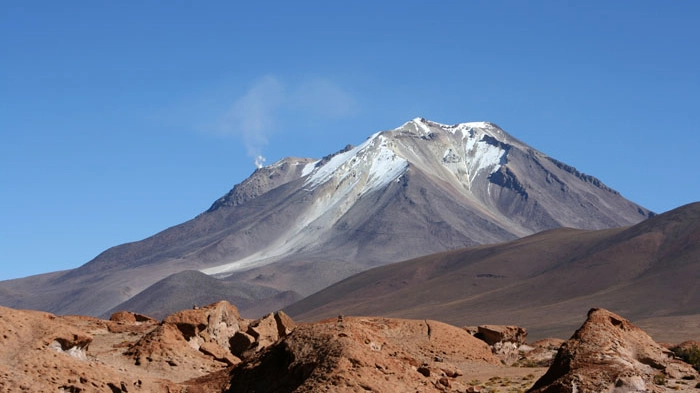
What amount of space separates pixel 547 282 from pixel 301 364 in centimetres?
13611

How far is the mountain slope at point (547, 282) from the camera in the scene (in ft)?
409

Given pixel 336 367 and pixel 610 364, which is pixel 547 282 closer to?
pixel 610 364

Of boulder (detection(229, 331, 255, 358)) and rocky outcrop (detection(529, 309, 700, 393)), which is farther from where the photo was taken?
boulder (detection(229, 331, 255, 358))

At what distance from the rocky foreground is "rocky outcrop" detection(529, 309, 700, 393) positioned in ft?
0.07

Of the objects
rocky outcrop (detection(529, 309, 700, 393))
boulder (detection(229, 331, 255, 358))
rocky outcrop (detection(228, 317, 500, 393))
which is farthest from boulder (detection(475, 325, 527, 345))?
rocky outcrop (detection(228, 317, 500, 393))

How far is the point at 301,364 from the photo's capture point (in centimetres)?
1934

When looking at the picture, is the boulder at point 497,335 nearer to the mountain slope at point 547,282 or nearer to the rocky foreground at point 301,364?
the rocky foreground at point 301,364

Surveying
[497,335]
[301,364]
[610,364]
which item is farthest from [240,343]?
[610,364]

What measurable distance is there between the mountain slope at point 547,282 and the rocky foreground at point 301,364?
248 feet

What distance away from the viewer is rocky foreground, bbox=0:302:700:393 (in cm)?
1839

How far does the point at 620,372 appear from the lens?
17.2 meters

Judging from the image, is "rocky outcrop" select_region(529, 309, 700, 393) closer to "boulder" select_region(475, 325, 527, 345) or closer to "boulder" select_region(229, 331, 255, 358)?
"boulder" select_region(229, 331, 255, 358)

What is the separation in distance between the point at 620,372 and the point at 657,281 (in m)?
124

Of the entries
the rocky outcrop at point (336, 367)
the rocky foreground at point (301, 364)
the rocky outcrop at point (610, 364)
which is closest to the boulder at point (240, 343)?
the rocky foreground at point (301, 364)
